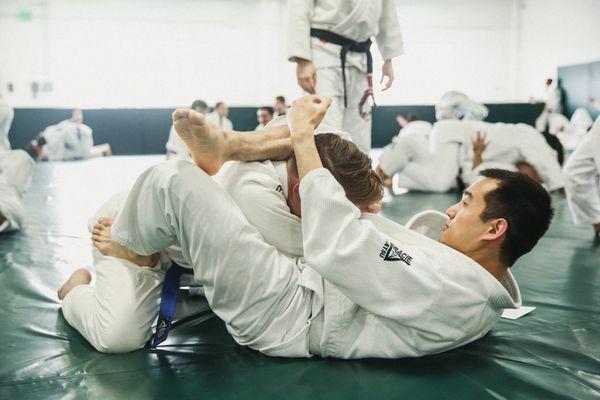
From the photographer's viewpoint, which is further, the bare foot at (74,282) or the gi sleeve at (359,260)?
the bare foot at (74,282)

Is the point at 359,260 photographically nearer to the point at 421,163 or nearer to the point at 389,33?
the point at 389,33

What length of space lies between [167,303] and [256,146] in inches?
23.6

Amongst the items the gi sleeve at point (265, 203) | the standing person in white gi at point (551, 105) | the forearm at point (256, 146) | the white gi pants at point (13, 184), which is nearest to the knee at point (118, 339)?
the gi sleeve at point (265, 203)

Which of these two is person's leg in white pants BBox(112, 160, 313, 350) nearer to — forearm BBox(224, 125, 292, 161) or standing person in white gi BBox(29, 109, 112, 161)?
forearm BBox(224, 125, 292, 161)

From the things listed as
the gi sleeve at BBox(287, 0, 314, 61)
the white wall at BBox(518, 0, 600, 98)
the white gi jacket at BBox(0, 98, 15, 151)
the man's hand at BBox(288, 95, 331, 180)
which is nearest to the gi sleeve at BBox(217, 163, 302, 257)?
the man's hand at BBox(288, 95, 331, 180)

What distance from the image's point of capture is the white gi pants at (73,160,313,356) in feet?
5.20

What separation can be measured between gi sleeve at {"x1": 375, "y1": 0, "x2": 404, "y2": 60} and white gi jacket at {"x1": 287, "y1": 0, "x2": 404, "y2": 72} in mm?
265

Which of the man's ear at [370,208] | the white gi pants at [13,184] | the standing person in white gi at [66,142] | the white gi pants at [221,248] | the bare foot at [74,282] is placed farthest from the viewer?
the standing person in white gi at [66,142]

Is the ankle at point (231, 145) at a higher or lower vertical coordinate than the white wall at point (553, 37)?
lower

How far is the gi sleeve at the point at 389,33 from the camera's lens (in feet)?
11.8

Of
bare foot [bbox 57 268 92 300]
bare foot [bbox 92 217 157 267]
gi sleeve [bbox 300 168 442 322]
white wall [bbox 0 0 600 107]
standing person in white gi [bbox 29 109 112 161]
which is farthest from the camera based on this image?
white wall [bbox 0 0 600 107]

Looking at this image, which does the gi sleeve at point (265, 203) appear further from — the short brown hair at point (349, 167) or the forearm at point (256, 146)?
the short brown hair at point (349, 167)

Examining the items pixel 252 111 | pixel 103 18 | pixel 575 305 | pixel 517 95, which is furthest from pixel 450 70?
pixel 575 305

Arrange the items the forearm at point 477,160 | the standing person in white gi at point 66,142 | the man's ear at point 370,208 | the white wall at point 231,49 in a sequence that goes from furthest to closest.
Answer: the white wall at point 231,49
the standing person in white gi at point 66,142
the forearm at point 477,160
the man's ear at point 370,208
